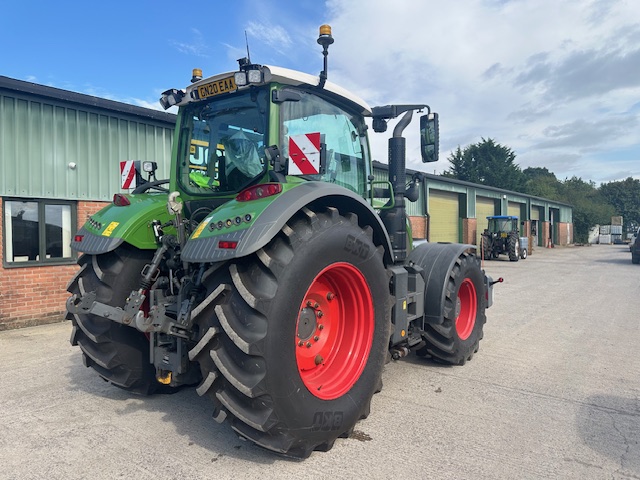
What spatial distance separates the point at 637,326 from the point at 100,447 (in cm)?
768

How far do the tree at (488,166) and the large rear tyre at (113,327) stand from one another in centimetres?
5030

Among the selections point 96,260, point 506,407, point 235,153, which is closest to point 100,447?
point 96,260

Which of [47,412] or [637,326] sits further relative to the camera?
[637,326]

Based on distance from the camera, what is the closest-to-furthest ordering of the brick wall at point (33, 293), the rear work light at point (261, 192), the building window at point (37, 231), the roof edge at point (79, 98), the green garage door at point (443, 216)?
the rear work light at point (261, 192)
the roof edge at point (79, 98)
the brick wall at point (33, 293)
the building window at point (37, 231)
the green garage door at point (443, 216)

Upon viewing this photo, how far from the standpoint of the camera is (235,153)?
371cm

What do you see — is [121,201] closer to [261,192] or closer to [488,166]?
[261,192]

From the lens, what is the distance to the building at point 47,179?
7176 millimetres

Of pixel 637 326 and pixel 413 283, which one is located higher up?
pixel 413 283

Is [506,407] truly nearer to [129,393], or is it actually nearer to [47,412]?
[129,393]

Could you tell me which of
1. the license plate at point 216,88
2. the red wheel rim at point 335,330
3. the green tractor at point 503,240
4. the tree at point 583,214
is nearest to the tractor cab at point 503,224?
the green tractor at point 503,240

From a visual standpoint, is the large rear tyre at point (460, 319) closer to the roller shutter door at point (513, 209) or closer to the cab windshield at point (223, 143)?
the cab windshield at point (223, 143)

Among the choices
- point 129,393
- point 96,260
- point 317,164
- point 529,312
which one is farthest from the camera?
point 529,312

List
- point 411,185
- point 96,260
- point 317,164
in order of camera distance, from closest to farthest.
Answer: point 317,164, point 96,260, point 411,185

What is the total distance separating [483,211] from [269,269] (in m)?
28.1
